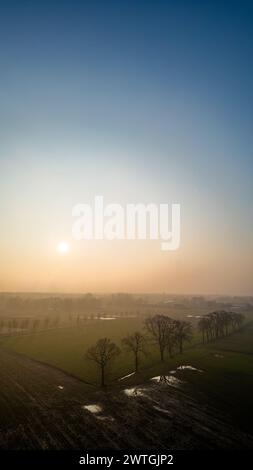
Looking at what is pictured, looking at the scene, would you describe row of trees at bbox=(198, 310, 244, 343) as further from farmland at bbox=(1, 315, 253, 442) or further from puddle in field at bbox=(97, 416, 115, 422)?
puddle in field at bbox=(97, 416, 115, 422)

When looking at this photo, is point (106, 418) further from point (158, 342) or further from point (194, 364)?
point (158, 342)

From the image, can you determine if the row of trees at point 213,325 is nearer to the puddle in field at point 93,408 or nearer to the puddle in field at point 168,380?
the puddle in field at point 168,380

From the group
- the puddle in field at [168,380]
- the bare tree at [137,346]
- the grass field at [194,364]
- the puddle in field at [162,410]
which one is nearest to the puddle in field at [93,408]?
the puddle in field at [162,410]

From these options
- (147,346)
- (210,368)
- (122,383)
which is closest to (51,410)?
(122,383)

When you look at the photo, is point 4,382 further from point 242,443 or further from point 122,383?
point 242,443

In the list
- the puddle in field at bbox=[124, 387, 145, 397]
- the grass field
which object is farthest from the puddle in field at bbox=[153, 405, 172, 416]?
the grass field

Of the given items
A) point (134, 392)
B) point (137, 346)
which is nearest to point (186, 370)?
point (137, 346)
